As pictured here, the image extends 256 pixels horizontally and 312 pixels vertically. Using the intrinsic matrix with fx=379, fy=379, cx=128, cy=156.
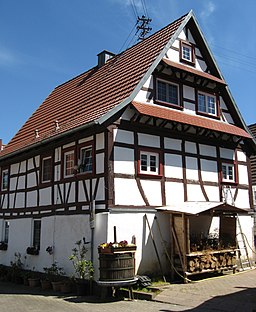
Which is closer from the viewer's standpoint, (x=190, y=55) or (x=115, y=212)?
(x=115, y=212)

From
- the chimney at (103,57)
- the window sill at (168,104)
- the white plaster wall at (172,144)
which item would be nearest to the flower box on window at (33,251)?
the white plaster wall at (172,144)

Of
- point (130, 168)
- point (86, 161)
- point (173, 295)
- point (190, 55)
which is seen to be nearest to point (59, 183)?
point (86, 161)

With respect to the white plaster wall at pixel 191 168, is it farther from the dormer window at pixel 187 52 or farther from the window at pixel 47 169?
the window at pixel 47 169

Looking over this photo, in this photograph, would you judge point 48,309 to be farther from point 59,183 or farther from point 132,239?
point 59,183

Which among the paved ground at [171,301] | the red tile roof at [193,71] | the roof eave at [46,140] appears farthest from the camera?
the red tile roof at [193,71]

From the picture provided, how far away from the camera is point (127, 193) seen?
12219mm

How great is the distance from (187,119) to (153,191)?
3024 mm

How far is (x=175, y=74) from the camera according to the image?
14.6m

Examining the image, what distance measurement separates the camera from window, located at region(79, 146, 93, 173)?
1302cm

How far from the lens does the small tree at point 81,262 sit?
37.8 feet

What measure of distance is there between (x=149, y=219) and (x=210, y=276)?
2985mm

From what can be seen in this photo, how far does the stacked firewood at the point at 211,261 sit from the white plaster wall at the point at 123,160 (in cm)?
346

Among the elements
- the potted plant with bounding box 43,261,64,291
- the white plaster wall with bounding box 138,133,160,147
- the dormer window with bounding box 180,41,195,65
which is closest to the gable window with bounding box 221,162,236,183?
the white plaster wall with bounding box 138,133,160,147

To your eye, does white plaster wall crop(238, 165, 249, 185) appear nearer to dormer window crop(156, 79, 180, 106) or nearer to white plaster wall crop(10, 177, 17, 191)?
dormer window crop(156, 79, 180, 106)
